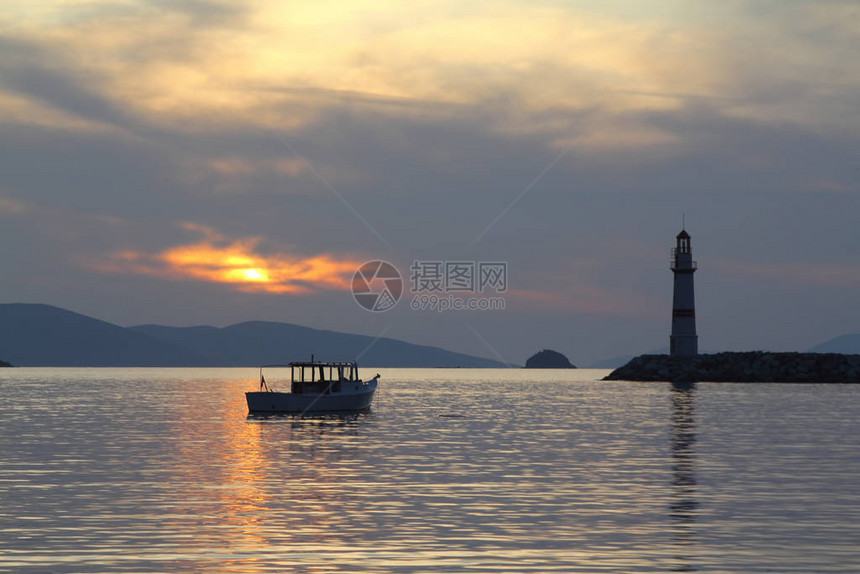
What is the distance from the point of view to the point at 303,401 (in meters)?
81.8

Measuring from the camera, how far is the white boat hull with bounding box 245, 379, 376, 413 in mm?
81875

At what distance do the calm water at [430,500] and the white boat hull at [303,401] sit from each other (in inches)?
492

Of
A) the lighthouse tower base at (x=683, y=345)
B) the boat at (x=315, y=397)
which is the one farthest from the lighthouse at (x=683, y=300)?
the boat at (x=315, y=397)

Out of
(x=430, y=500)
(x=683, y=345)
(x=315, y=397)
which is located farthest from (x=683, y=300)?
(x=430, y=500)

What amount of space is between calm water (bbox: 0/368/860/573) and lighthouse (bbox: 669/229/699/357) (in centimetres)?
6751

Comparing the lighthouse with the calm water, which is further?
the lighthouse

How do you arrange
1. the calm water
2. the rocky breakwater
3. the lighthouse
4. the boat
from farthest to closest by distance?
the rocky breakwater < the lighthouse < the boat < the calm water

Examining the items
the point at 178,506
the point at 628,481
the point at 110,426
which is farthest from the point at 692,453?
the point at 110,426

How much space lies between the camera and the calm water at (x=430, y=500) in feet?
78.2

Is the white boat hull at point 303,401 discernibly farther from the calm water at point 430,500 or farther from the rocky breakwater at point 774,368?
the rocky breakwater at point 774,368

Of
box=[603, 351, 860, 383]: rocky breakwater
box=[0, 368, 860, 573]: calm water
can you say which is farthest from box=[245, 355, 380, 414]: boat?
box=[603, 351, 860, 383]: rocky breakwater

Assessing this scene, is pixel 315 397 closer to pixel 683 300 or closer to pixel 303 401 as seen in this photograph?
pixel 303 401

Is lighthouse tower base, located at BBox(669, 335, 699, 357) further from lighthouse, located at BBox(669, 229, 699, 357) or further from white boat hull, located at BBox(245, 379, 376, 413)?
white boat hull, located at BBox(245, 379, 376, 413)

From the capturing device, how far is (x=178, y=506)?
31.7 meters
